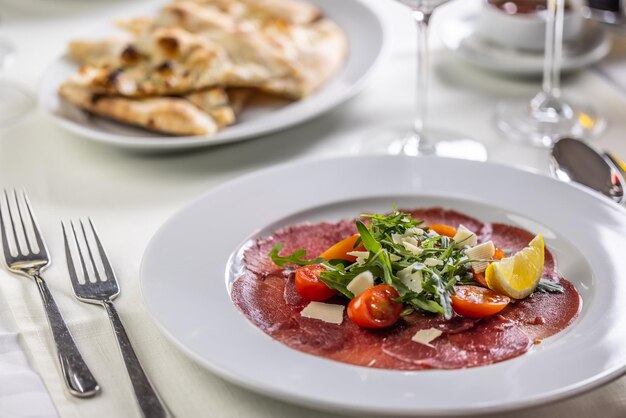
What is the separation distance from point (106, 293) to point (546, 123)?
136 cm

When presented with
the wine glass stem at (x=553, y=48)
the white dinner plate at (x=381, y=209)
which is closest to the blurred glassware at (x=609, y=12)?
the wine glass stem at (x=553, y=48)

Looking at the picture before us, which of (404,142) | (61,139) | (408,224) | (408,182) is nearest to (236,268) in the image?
(408,224)

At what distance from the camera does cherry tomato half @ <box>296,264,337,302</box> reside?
1562 mm

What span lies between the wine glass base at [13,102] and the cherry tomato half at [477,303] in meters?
1.69

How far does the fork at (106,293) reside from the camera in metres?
1.39

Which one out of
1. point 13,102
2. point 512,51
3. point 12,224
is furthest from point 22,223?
point 512,51

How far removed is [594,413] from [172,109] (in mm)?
1377

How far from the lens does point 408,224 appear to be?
1648 millimetres

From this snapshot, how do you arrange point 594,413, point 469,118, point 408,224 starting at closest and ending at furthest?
point 594,413 → point 408,224 → point 469,118

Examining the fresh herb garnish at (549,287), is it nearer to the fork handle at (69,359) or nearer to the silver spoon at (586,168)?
the silver spoon at (586,168)

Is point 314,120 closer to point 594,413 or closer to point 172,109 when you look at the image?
point 172,109

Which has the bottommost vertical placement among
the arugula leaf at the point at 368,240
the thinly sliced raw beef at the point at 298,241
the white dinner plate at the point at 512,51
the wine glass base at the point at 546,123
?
the wine glass base at the point at 546,123

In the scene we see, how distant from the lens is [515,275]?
1533 millimetres

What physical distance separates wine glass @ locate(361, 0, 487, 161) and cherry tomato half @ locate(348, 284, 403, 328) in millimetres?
842
